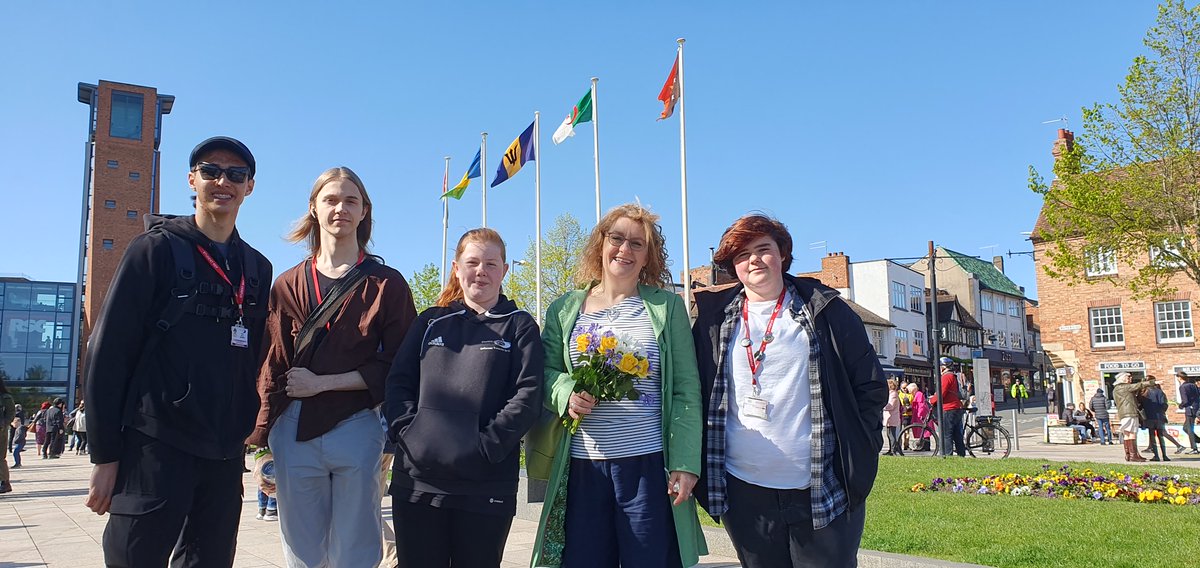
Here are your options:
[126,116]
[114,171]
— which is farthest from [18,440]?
[126,116]

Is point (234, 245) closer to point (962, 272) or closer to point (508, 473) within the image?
point (508, 473)

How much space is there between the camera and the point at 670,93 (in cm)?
1900

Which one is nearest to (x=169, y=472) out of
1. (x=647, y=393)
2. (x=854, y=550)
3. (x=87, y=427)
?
(x=87, y=427)

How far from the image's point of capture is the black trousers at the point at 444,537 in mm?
3293

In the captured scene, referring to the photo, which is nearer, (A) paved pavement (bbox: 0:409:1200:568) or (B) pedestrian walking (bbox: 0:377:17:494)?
(A) paved pavement (bbox: 0:409:1200:568)

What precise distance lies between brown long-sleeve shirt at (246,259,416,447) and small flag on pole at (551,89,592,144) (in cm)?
1826

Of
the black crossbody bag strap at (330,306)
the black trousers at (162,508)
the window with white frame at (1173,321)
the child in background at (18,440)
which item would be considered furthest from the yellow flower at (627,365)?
the window with white frame at (1173,321)

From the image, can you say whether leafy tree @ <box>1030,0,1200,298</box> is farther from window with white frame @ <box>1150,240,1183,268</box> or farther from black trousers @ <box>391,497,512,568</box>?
black trousers @ <box>391,497,512,568</box>

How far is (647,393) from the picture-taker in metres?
3.48

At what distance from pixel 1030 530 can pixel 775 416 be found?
446 cm

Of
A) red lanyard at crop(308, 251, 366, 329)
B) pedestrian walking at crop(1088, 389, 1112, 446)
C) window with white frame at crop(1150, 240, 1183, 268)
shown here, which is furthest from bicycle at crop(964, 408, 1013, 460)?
red lanyard at crop(308, 251, 366, 329)

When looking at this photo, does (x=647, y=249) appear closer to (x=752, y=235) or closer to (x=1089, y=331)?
Result: (x=752, y=235)

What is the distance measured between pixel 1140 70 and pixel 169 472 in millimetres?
14385

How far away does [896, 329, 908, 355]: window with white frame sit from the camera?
58062 millimetres
